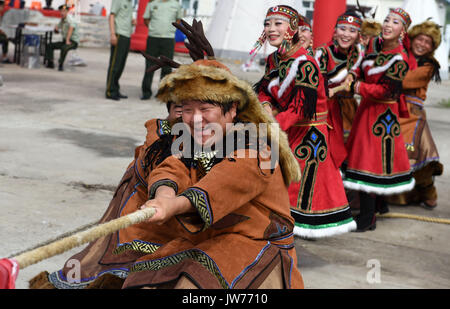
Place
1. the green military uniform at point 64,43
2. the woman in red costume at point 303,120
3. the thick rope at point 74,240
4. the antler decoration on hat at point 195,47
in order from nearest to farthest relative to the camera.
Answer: the thick rope at point 74,240
the antler decoration on hat at point 195,47
the woman in red costume at point 303,120
the green military uniform at point 64,43

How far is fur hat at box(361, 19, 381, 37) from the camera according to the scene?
5.43 metres

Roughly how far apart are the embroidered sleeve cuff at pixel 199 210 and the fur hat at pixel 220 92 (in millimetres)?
361

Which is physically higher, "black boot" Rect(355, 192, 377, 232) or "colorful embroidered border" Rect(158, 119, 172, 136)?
"colorful embroidered border" Rect(158, 119, 172, 136)

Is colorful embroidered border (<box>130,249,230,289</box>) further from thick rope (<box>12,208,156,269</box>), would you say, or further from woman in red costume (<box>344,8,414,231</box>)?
woman in red costume (<box>344,8,414,231</box>)

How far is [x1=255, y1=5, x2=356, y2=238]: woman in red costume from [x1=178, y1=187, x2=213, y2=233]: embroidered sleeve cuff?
5.57ft

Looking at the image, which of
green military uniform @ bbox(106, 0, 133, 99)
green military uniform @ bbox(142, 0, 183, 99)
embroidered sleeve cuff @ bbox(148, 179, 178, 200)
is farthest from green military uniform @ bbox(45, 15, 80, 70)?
embroidered sleeve cuff @ bbox(148, 179, 178, 200)

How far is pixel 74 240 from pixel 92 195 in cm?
333

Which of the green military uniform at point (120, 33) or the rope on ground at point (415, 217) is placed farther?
the green military uniform at point (120, 33)

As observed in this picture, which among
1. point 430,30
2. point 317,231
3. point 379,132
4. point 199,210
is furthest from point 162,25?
point 199,210

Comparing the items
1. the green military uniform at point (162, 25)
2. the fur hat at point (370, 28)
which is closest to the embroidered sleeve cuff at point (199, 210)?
the fur hat at point (370, 28)

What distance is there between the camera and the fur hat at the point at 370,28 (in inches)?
214

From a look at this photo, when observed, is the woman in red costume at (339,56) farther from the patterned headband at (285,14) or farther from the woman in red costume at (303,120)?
the patterned headband at (285,14)

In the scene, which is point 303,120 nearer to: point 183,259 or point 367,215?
point 367,215

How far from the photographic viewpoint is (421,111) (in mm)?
5738
